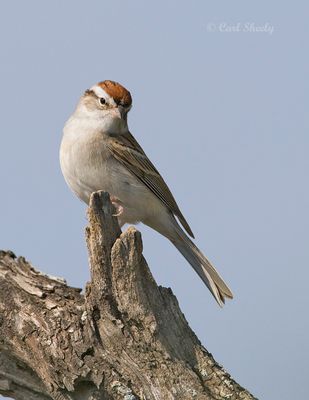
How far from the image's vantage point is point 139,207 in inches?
293

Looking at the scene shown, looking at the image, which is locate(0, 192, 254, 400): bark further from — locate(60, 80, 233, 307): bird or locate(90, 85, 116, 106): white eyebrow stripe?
locate(90, 85, 116, 106): white eyebrow stripe

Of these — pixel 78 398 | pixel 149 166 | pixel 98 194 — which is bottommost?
pixel 78 398

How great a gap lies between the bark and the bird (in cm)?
155

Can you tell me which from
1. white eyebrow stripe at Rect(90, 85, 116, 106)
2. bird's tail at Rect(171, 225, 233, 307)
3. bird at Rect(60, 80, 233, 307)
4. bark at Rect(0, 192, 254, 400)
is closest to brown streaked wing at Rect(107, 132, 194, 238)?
bird at Rect(60, 80, 233, 307)

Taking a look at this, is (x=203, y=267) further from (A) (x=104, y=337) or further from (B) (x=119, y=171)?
(A) (x=104, y=337)

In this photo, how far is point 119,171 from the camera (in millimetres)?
7297

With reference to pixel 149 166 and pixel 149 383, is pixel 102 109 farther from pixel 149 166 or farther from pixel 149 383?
pixel 149 383

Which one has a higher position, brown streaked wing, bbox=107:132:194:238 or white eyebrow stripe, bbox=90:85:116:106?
white eyebrow stripe, bbox=90:85:116:106

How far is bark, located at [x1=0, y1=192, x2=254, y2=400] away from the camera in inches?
197

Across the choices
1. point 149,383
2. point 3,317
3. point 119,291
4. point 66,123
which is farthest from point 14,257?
point 66,123

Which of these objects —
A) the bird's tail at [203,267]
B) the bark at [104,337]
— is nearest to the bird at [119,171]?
the bird's tail at [203,267]

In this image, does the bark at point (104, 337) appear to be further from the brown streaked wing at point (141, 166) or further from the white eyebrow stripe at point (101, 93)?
the white eyebrow stripe at point (101, 93)

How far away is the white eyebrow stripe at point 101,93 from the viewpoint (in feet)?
24.1

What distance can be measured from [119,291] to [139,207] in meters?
2.23
